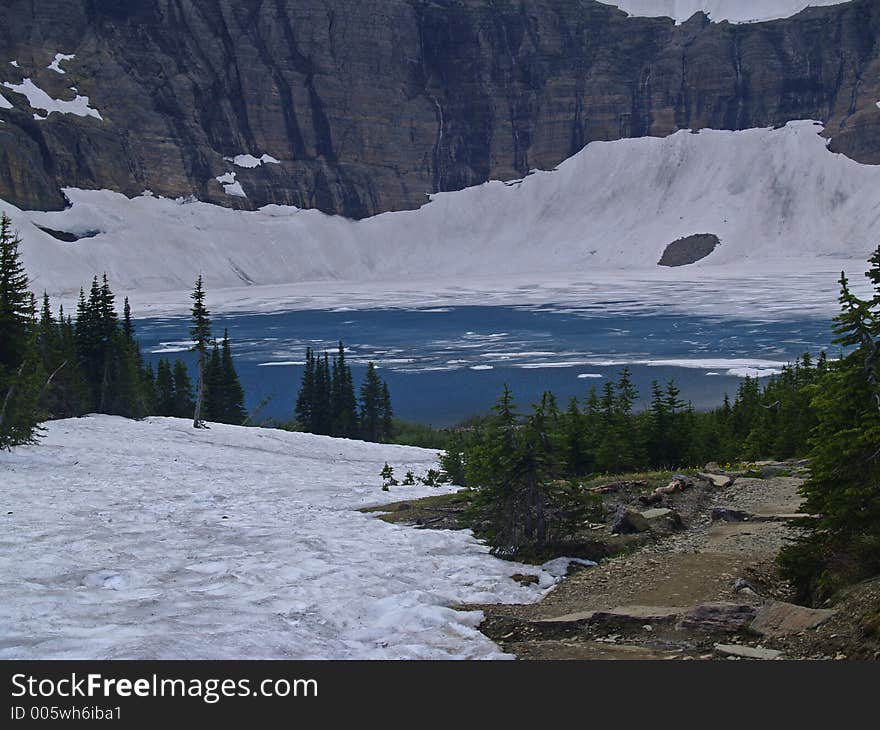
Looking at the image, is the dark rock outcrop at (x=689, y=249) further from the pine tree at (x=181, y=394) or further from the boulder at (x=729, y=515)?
A: the boulder at (x=729, y=515)

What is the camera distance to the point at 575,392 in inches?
2314

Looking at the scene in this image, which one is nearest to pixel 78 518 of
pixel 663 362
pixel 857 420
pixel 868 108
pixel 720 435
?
pixel 857 420

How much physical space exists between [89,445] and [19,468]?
4.94 m

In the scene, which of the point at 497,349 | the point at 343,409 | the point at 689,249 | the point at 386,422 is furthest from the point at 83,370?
the point at 689,249

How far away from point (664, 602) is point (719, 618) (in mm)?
1502

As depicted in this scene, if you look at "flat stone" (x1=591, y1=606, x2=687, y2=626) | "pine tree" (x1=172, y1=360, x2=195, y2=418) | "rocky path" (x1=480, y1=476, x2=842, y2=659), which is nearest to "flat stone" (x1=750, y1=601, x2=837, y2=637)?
"rocky path" (x1=480, y1=476, x2=842, y2=659)

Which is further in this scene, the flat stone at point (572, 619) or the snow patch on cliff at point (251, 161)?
the snow patch on cliff at point (251, 161)

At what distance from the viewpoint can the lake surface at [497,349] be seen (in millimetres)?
61562

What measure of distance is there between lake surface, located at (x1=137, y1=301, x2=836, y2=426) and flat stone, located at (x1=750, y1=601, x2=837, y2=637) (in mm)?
41878

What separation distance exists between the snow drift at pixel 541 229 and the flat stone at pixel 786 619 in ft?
473

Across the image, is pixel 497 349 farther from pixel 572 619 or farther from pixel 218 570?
pixel 572 619

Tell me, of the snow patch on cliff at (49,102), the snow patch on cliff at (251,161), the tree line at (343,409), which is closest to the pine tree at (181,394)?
the tree line at (343,409)

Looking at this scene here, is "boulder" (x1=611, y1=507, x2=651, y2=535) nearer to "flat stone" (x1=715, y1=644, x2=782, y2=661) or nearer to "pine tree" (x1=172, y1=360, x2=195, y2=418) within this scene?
"flat stone" (x1=715, y1=644, x2=782, y2=661)

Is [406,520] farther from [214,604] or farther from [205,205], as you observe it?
[205,205]
